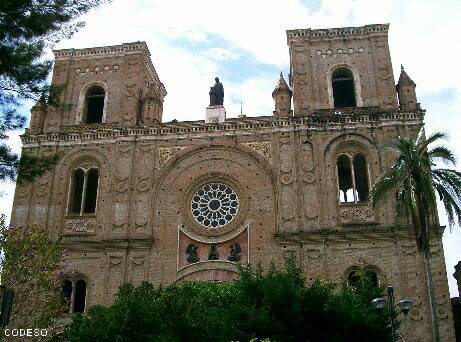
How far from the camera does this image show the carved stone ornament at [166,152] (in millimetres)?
29625

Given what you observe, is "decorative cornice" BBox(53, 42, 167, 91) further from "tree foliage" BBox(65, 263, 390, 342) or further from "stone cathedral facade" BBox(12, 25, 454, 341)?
"tree foliage" BBox(65, 263, 390, 342)

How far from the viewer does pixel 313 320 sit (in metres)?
19.5

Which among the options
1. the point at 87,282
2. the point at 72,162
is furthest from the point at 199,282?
the point at 72,162

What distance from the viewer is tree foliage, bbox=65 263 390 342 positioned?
16.9 m

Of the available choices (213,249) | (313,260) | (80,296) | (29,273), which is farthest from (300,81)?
(29,273)

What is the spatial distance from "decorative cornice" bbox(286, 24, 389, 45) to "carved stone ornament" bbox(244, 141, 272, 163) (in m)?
6.21

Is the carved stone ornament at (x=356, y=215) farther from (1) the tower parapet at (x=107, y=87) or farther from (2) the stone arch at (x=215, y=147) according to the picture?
(1) the tower parapet at (x=107, y=87)

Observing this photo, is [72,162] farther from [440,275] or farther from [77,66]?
[440,275]

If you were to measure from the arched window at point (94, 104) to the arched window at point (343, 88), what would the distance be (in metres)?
12.0

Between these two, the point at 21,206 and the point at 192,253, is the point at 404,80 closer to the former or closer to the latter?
the point at 192,253

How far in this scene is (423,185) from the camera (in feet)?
66.4

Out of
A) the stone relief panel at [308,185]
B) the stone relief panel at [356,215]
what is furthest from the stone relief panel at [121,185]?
the stone relief panel at [356,215]

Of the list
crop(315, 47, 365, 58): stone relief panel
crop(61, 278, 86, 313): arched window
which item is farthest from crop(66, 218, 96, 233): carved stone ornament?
crop(315, 47, 365, 58): stone relief panel

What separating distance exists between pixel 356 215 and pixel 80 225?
41.2ft
